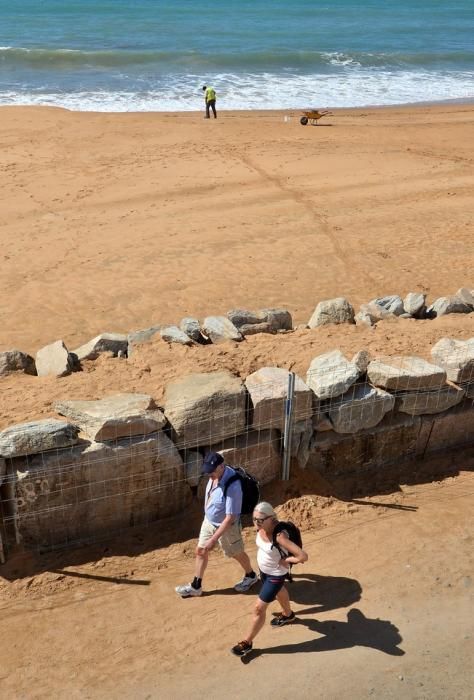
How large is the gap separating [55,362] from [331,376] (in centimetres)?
337

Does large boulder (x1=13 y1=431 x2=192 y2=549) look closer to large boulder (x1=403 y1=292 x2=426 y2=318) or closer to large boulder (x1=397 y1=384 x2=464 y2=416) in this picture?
large boulder (x1=397 y1=384 x2=464 y2=416)

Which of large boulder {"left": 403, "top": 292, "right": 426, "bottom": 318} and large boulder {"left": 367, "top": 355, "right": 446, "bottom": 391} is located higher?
large boulder {"left": 367, "top": 355, "right": 446, "bottom": 391}

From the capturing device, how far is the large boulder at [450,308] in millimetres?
11172

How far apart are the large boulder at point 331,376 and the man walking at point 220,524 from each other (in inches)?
72.8

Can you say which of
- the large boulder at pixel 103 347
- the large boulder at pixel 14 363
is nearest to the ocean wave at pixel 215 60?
the large boulder at pixel 103 347

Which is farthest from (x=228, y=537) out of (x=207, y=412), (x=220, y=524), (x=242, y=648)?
(x=207, y=412)

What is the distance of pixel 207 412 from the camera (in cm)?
743

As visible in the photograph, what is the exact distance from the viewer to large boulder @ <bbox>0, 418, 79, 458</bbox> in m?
6.68

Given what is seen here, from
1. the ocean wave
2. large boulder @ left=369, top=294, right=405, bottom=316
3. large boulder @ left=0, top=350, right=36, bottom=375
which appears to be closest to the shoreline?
the ocean wave

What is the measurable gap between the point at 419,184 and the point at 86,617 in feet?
52.3

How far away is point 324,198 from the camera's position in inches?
726

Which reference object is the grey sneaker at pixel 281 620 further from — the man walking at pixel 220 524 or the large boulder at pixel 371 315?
the large boulder at pixel 371 315

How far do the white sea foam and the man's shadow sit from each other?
26444mm

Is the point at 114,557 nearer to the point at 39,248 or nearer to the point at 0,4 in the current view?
the point at 39,248
